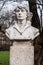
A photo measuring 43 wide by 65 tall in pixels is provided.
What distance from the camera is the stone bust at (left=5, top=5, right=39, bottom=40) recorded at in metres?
6.98

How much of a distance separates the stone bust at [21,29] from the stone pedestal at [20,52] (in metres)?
0.13

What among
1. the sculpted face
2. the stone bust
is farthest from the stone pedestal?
the sculpted face

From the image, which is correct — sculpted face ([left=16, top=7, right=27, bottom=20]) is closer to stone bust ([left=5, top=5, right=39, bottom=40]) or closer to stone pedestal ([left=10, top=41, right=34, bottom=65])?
stone bust ([left=5, top=5, right=39, bottom=40])

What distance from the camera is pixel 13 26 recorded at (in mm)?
7043

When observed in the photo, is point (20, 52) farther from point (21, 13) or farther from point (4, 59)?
point (4, 59)

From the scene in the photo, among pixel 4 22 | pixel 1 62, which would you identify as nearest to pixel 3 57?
pixel 1 62

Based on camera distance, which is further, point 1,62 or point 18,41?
point 1,62

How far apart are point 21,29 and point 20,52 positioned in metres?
0.49

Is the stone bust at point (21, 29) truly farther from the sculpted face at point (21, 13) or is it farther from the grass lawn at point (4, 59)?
the grass lawn at point (4, 59)

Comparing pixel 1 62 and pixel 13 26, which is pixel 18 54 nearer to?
pixel 13 26

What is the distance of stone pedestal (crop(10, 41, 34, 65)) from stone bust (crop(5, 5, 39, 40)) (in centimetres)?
13

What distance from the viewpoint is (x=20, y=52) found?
7008mm

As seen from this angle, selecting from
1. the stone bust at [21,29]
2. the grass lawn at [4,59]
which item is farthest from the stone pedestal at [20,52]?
the grass lawn at [4,59]

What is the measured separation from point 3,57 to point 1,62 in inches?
33.1
